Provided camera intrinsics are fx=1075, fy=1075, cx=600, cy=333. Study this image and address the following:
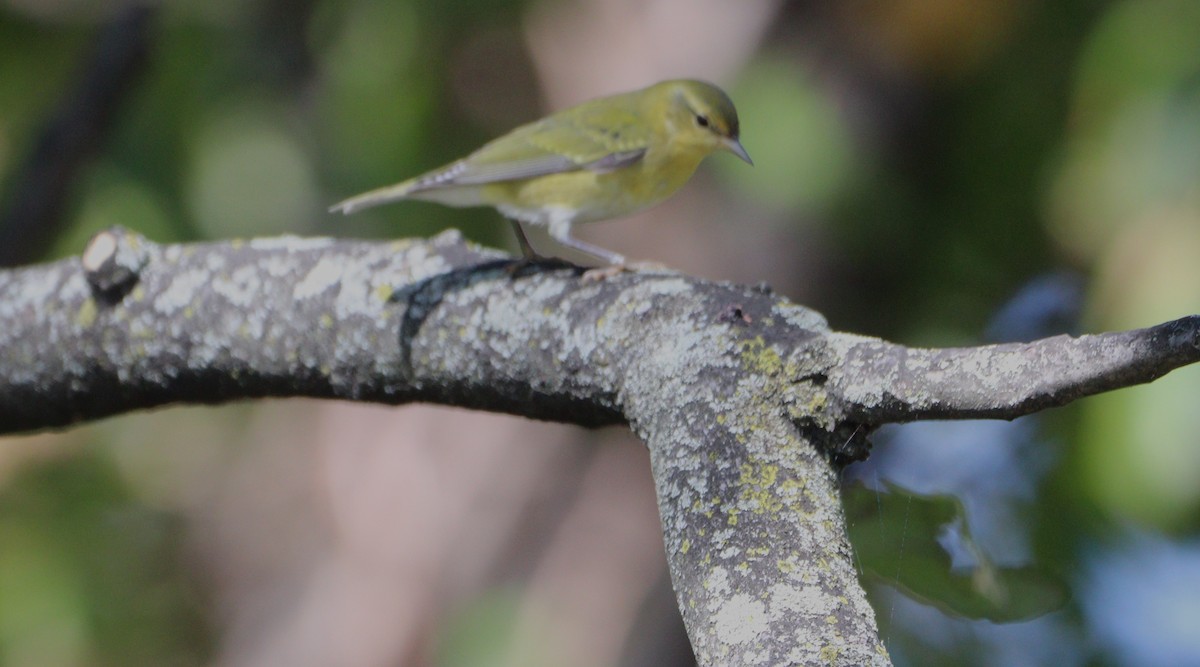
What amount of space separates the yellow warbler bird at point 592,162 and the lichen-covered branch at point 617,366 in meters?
0.75

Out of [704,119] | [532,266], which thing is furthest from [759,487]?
[704,119]

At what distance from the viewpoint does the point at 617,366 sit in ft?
5.65

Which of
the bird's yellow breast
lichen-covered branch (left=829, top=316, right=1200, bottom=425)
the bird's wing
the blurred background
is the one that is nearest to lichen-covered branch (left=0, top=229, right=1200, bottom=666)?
lichen-covered branch (left=829, top=316, right=1200, bottom=425)

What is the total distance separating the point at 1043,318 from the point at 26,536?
3693mm

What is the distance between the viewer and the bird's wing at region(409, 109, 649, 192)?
113 inches

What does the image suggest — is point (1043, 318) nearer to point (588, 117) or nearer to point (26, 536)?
point (588, 117)

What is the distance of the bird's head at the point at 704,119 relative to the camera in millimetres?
3076

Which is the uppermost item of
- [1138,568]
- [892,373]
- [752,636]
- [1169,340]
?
[1138,568]

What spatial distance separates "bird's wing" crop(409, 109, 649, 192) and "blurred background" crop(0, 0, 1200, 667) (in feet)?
3.09

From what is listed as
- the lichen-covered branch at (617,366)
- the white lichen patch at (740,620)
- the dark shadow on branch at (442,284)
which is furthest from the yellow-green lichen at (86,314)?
the white lichen patch at (740,620)

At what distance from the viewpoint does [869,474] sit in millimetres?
2043

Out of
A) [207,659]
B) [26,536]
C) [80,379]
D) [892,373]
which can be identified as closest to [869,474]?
[892,373]

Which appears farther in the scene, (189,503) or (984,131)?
(189,503)

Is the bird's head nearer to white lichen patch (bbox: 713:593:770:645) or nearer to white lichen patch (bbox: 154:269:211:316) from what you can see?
white lichen patch (bbox: 154:269:211:316)
